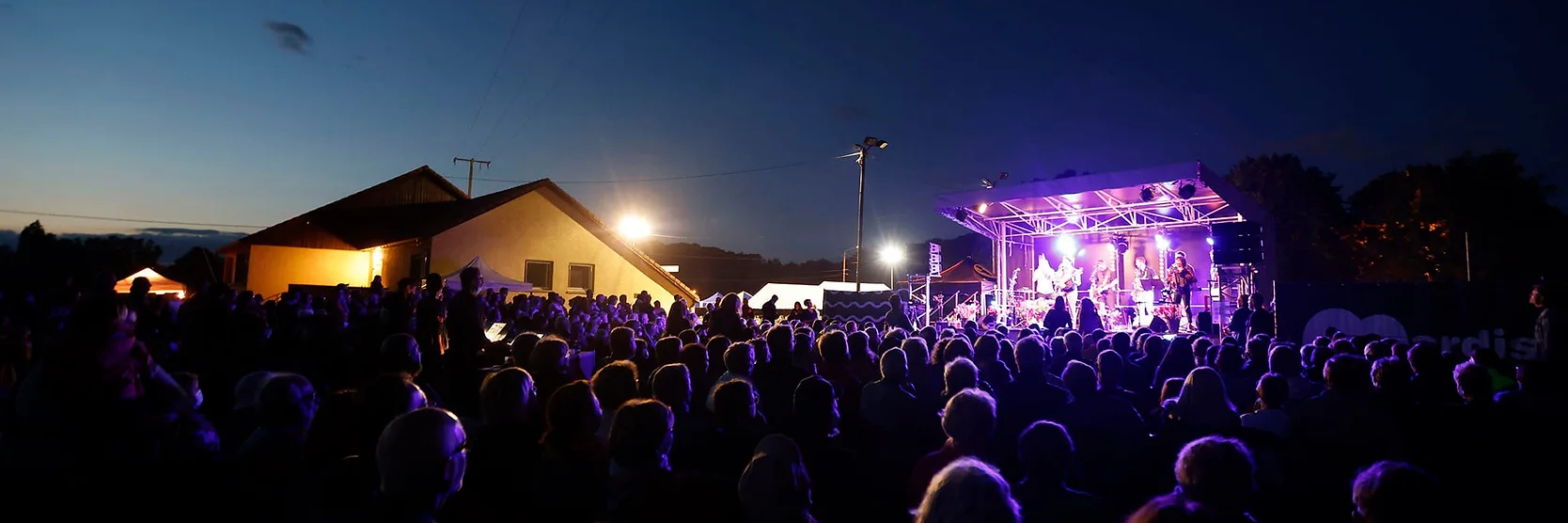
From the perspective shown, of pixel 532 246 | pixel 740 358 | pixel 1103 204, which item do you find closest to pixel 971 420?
pixel 740 358

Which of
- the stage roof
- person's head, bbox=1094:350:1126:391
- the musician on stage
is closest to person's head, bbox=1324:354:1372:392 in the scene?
person's head, bbox=1094:350:1126:391

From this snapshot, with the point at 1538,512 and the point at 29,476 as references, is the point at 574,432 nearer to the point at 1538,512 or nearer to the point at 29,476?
the point at 29,476

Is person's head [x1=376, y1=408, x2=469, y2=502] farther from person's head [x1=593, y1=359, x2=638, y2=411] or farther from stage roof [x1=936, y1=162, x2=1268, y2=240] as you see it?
stage roof [x1=936, y1=162, x2=1268, y2=240]

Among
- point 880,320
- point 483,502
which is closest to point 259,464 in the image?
point 483,502

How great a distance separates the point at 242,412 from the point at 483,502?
1.86 m

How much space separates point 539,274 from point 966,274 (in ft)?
46.6

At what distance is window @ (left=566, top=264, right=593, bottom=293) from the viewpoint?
81.0 feet

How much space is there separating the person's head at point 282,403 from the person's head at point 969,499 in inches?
101

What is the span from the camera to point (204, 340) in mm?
5070

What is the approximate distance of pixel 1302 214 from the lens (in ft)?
120

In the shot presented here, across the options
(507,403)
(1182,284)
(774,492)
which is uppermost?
(1182,284)

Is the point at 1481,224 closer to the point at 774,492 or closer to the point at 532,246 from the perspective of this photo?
the point at 532,246

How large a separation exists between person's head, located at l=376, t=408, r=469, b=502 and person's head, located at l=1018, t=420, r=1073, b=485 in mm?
1780

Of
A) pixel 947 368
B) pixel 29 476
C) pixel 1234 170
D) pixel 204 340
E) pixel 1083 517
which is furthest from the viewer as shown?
pixel 1234 170
